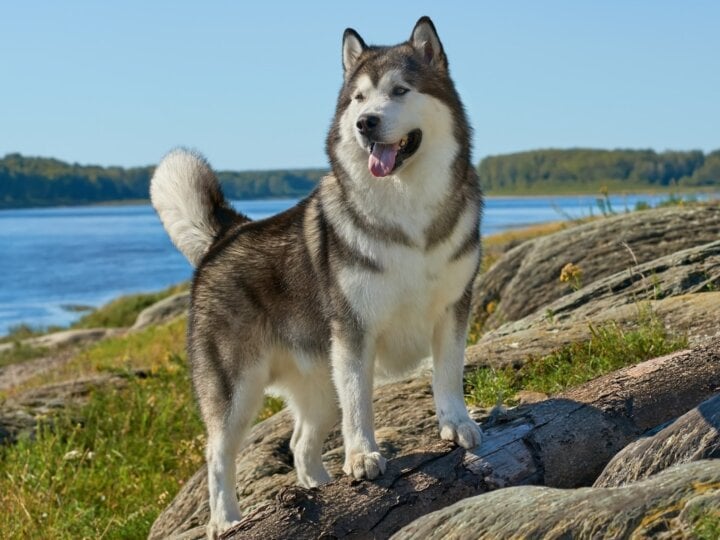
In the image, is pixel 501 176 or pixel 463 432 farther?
pixel 501 176

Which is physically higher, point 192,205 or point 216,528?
point 192,205

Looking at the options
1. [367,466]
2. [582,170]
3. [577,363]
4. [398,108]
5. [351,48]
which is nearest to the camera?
[367,466]

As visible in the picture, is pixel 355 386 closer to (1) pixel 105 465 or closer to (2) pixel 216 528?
(2) pixel 216 528

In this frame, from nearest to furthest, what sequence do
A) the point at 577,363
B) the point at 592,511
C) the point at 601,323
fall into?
the point at 592,511 < the point at 577,363 < the point at 601,323

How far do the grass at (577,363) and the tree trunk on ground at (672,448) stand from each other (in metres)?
1.74

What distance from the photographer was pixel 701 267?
7.68 m

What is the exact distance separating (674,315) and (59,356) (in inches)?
853

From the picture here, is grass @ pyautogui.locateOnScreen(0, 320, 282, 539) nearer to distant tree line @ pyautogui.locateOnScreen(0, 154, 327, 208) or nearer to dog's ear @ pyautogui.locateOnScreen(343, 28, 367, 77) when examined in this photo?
dog's ear @ pyautogui.locateOnScreen(343, 28, 367, 77)

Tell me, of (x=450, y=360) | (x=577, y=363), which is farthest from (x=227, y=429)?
(x=577, y=363)

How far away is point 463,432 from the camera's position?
4.69 meters

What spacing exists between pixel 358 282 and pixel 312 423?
1.25m

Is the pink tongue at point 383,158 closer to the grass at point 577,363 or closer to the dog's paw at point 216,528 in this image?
the grass at point 577,363

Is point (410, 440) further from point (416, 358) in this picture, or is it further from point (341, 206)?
point (341, 206)

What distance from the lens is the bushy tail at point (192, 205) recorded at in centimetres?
608
